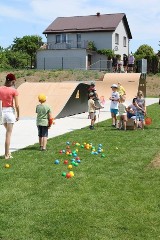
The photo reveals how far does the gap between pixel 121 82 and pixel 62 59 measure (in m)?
20.5

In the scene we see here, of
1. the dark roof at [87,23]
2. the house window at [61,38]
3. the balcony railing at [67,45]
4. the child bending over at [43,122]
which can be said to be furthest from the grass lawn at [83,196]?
the house window at [61,38]

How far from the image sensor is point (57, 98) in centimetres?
1983

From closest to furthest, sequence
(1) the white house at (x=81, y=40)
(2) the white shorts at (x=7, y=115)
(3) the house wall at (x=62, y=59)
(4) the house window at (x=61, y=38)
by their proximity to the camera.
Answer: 1. (2) the white shorts at (x=7, y=115)
2. (3) the house wall at (x=62, y=59)
3. (1) the white house at (x=81, y=40)
4. (4) the house window at (x=61, y=38)

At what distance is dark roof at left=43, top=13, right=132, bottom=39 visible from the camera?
54.5 metres

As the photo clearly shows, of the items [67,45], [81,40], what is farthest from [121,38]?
[67,45]

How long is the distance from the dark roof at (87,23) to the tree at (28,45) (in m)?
8.49

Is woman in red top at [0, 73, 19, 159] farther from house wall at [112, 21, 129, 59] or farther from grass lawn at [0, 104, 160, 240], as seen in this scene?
house wall at [112, 21, 129, 59]

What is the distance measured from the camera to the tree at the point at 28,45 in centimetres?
6706

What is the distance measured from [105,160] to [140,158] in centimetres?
82

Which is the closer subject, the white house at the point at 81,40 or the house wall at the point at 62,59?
the house wall at the point at 62,59

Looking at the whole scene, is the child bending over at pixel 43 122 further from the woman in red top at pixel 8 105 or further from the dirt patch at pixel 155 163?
the dirt patch at pixel 155 163

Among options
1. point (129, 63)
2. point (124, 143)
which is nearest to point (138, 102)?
point (124, 143)

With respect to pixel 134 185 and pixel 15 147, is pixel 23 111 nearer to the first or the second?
pixel 15 147

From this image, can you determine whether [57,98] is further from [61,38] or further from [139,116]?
[61,38]
